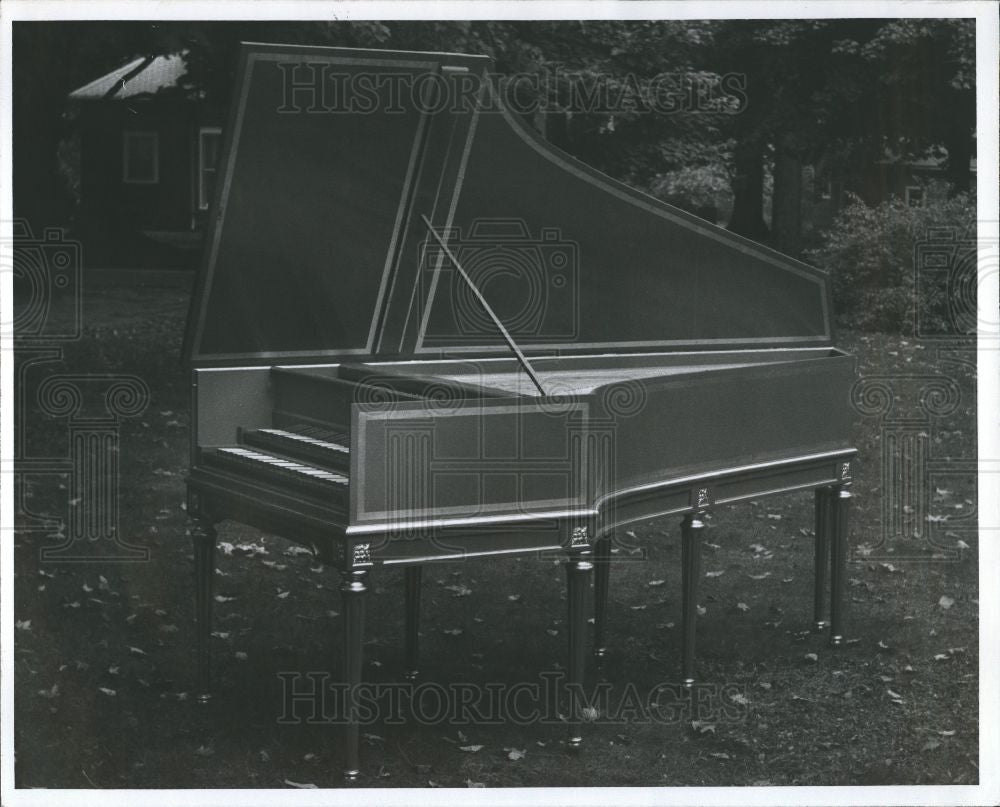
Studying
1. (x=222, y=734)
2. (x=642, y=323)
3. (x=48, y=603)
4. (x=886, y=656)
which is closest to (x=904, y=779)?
(x=886, y=656)

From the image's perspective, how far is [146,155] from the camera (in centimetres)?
1505

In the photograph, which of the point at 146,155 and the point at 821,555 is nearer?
the point at 821,555

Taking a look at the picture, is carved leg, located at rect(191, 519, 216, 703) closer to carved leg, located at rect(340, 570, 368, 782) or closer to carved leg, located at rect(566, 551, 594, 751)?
carved leg, located at rect(340, 570, 368, 782)

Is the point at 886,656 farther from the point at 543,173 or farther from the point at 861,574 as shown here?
the point at 543,173
